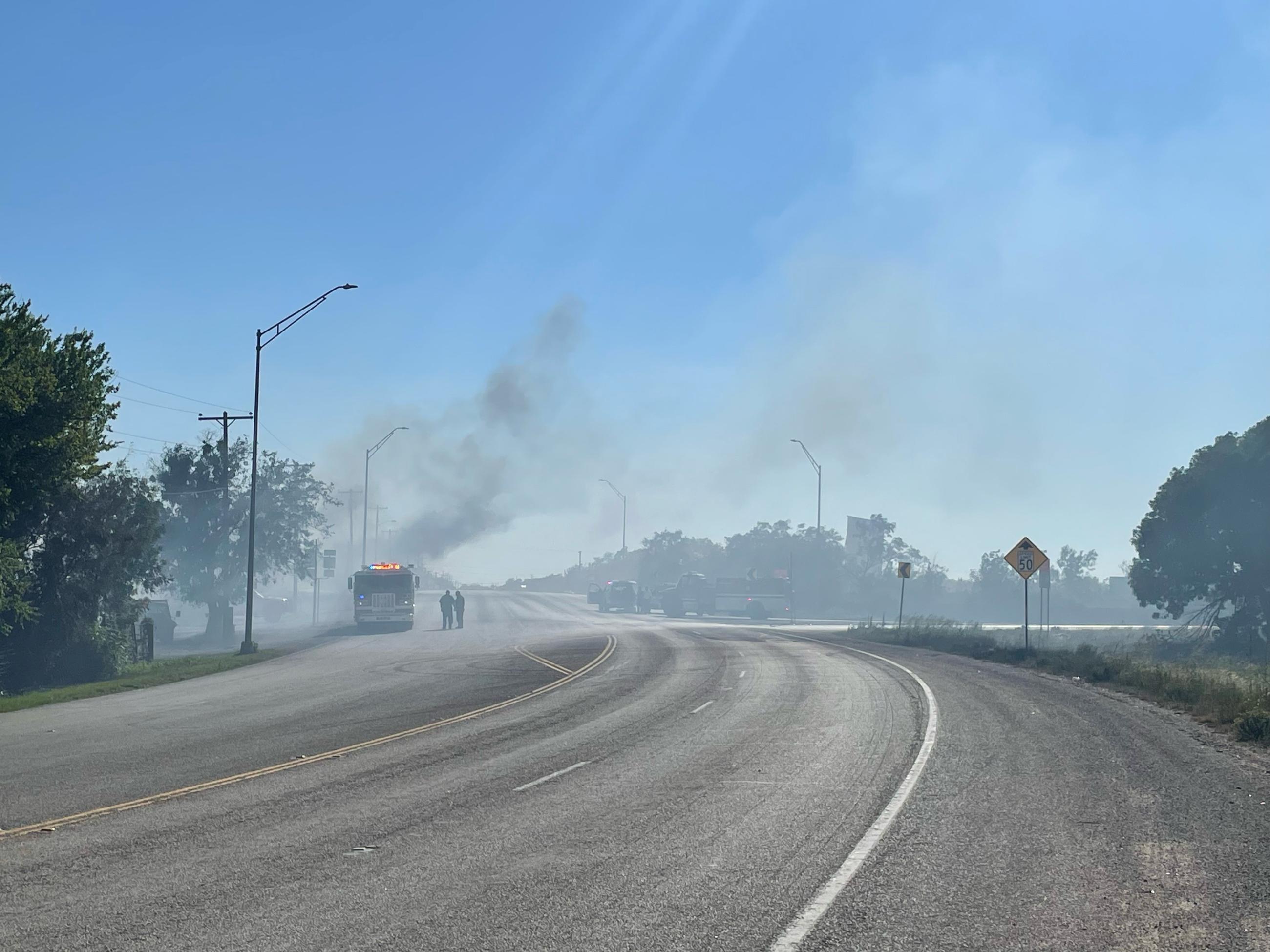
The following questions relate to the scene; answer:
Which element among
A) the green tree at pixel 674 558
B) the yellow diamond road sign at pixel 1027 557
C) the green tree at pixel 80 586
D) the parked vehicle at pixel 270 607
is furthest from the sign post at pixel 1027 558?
the green tree at pixel 674 558

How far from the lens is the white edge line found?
21.9 ft

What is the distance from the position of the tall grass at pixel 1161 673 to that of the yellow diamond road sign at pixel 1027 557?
252 cm

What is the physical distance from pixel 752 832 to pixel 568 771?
375 cm

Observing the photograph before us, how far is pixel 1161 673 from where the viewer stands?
26469 mm

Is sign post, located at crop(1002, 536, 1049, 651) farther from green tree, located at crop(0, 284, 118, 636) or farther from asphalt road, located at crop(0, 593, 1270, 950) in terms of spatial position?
green tree, located at crop(0, 284, 118, 636)

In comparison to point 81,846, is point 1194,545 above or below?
above

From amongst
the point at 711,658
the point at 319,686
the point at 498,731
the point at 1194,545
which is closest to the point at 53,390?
the point at 319,686

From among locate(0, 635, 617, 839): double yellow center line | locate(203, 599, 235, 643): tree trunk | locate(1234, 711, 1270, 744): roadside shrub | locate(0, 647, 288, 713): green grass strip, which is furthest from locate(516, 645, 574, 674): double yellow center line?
locate(203, 599, 235, 643): tree trunk

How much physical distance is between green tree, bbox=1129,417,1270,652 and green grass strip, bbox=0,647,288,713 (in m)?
33.7

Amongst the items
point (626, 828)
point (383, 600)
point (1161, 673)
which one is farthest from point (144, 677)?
point (383, 600)

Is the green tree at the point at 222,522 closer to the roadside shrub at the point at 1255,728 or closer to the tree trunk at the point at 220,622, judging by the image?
the tree trunk at the point at 220,622

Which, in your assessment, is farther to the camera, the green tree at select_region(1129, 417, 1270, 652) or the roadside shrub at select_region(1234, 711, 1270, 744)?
the green tree at select_region(1129, 417, 1270, 652)

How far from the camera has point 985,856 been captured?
8.80 meters

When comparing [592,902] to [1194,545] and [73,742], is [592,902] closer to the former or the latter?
[73,742]
